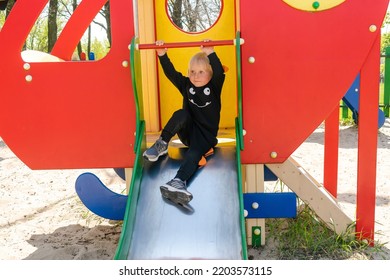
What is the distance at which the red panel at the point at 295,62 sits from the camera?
3016mm

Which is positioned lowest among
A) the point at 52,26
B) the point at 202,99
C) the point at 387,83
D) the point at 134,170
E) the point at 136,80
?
the point at 387,83

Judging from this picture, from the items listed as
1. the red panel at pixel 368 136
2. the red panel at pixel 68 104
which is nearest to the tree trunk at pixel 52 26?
the red panel at pixel 68 104

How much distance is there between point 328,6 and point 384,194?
2524 millimetres

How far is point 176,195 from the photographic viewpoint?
2.80 m

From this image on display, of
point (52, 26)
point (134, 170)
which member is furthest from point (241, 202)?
point (52, 26)

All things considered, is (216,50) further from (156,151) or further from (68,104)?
(68,104)

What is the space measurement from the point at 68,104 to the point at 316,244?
79.1 inches

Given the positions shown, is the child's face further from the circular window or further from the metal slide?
the circular window

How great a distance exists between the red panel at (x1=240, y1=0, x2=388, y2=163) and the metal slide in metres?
0.40

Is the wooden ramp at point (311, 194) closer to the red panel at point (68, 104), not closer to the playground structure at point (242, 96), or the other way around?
the playground structure at point (242, 96)

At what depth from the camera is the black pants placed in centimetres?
307

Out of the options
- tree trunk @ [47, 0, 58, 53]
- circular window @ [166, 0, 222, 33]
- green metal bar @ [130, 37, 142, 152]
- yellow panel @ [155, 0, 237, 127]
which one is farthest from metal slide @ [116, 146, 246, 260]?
tree trunk @ [47, 0, 58, 53]

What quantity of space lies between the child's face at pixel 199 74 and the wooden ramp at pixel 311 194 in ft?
2.47

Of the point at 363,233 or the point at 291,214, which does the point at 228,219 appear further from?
the point at 363,233
